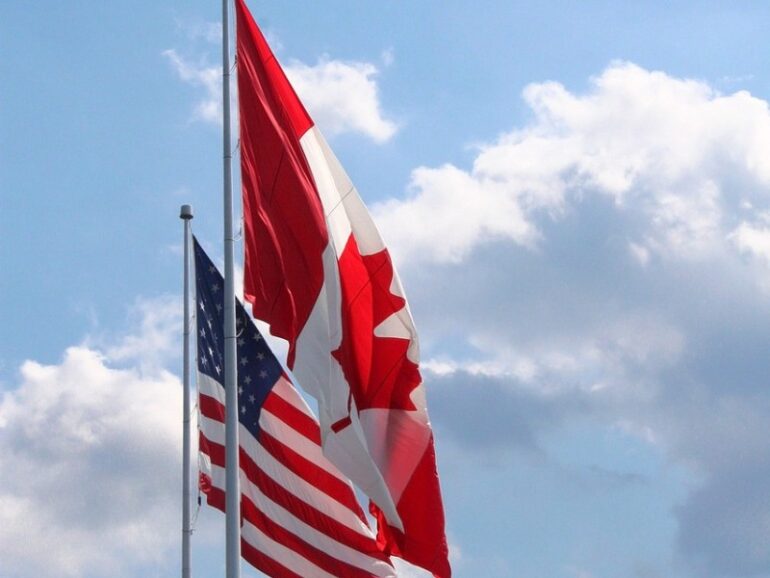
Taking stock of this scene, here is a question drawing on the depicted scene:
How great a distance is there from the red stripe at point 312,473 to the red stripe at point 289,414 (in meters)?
0.34

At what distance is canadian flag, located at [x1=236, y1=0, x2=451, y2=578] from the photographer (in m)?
17.8

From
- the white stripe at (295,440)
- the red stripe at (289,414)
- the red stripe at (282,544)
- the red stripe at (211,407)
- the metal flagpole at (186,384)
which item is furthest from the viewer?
the metal flagpole at (186,384)

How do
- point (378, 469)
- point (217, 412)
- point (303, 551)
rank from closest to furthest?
point (378, 469)
point (303, 551)
point (217, 412)

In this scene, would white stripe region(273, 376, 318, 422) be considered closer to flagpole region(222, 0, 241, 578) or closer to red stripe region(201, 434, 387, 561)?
red stripe region(201, 434, 387, 561)

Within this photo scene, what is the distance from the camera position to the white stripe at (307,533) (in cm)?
2114

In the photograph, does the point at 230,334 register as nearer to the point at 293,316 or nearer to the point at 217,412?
the point at 293,316

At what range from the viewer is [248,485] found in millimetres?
21656

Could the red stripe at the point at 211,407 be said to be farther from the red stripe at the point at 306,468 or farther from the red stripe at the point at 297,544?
the red stripe at the point at 297,544

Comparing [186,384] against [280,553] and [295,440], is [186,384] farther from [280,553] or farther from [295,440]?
[280,553]

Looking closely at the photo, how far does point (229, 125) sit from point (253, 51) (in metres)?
1.10

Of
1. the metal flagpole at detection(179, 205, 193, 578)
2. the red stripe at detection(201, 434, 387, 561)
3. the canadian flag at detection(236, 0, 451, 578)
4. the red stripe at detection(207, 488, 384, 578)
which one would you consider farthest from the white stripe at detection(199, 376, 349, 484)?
the metal flagpole at detection(179, 205, 193, 578)

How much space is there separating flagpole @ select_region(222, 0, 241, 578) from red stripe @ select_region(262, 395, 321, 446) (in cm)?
351

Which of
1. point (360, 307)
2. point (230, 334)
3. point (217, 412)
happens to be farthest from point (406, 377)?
point (217, 412)

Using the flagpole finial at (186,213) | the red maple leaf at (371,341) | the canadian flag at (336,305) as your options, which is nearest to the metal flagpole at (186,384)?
the flagpole finial at (186,213)
